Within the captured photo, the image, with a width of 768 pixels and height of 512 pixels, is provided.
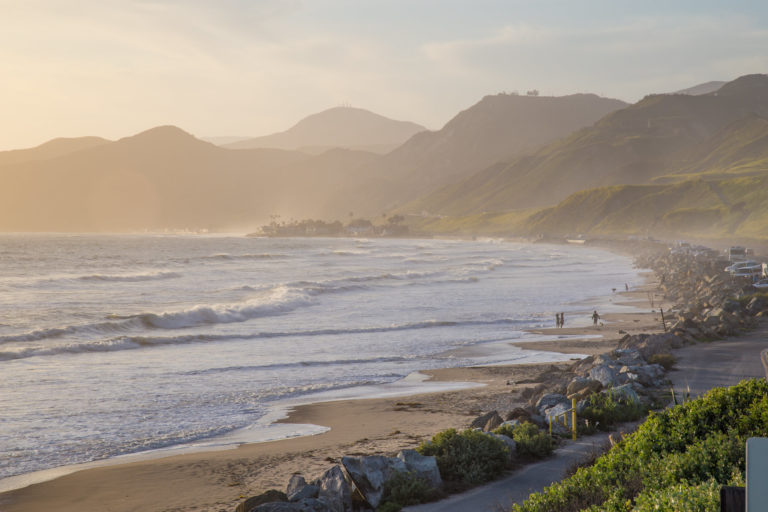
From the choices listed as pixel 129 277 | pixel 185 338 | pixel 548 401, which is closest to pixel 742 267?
pixel 185 338

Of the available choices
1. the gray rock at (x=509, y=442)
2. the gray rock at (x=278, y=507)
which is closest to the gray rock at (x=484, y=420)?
the gray rock at (x=509, y=442)

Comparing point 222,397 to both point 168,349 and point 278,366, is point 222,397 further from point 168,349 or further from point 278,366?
point 168,349

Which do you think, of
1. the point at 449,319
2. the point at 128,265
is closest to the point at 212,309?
the point at 449,319

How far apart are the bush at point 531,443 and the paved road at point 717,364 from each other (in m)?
5.16

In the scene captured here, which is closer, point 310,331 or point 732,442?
point 732,442

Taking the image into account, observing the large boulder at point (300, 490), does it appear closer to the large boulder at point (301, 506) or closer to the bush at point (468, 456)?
the large boulder at point (301, 506)

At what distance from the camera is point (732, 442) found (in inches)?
306

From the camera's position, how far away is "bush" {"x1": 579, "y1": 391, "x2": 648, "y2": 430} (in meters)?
14.8

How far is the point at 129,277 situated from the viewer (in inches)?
2736

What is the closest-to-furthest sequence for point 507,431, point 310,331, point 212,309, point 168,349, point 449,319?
point 507,431 → point 168,349 → point 310,331 → point 449,319 → point 212,309

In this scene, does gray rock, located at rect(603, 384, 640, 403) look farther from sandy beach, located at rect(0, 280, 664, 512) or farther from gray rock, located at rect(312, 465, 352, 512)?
gray rock, located at rect(312, 465, 352, 512)

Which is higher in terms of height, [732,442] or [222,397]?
[732,442]

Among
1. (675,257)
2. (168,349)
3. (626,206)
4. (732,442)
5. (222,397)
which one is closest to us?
(732,442)

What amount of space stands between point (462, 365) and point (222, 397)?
9284 millimetres
